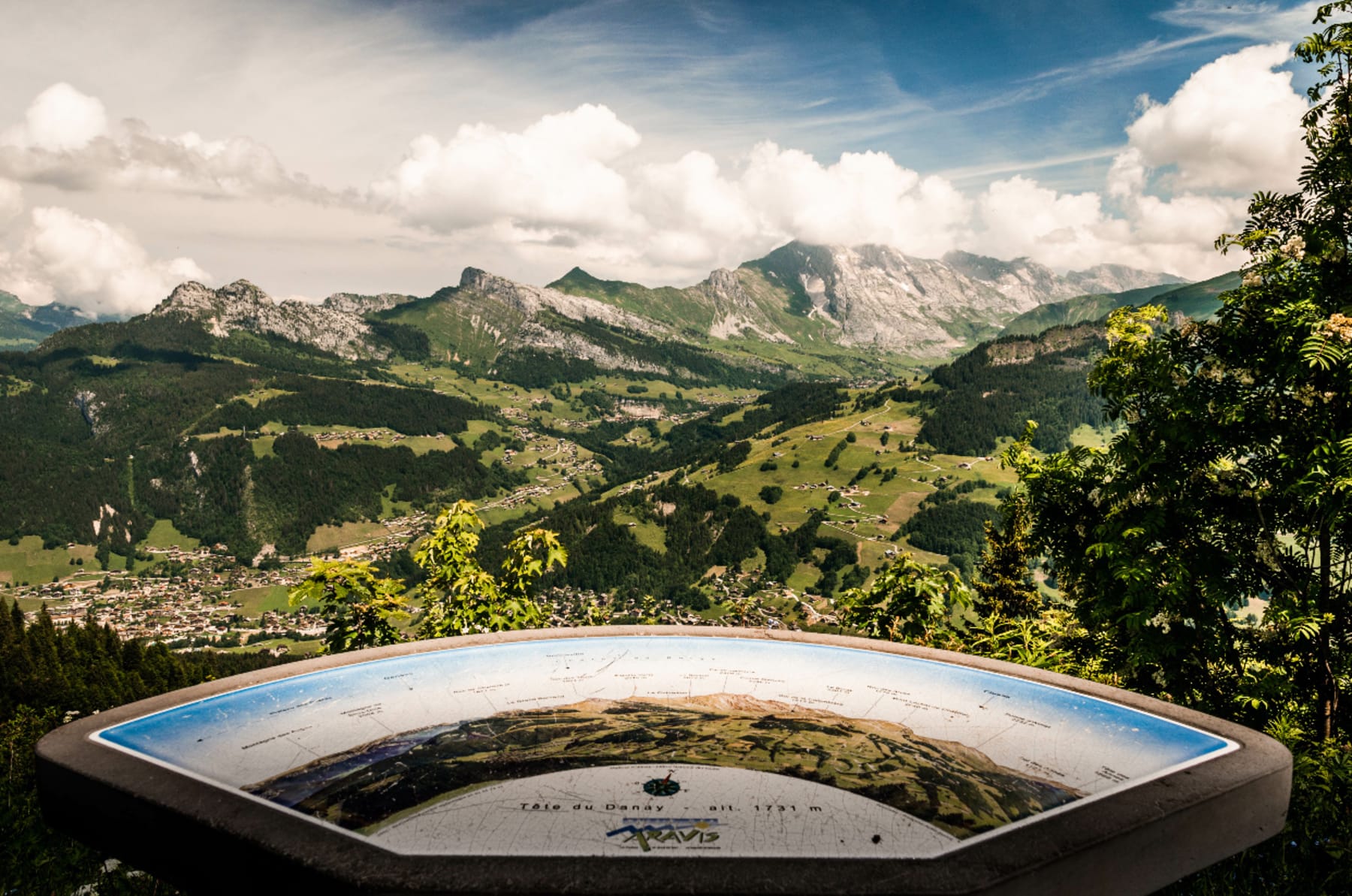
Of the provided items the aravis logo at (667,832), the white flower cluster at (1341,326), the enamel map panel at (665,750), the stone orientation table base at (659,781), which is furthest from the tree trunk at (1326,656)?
the aravis logo at (667,832)

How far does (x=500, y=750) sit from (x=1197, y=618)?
8.97 meters

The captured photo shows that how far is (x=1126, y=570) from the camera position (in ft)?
27.4

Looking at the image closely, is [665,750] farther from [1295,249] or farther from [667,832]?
[1295,249]

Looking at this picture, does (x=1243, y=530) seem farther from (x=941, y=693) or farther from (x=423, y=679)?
(x=423, y=679)

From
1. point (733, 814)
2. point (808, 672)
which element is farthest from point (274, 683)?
point (808, 672)

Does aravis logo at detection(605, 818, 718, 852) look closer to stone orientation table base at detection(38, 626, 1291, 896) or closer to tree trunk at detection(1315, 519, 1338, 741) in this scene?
Result: stone orientation table base at detection(38, 626, 1291, 896)

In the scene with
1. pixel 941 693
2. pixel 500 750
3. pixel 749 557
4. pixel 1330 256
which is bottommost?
pixel 749 557

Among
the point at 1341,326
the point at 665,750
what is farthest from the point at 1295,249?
the point at 665,750

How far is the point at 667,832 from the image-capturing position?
4902 mm

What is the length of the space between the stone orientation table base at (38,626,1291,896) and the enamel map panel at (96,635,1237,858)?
0.03 m

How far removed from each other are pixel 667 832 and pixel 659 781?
3.07 ft

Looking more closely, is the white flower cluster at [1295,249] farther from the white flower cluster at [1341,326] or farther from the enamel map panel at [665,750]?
the enamel map panel at [665,750]

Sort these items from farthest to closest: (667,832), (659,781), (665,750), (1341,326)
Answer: (1341,326) < (665,750) < (659,781) < (667,832)

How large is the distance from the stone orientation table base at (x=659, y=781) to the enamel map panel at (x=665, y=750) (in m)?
0.03
